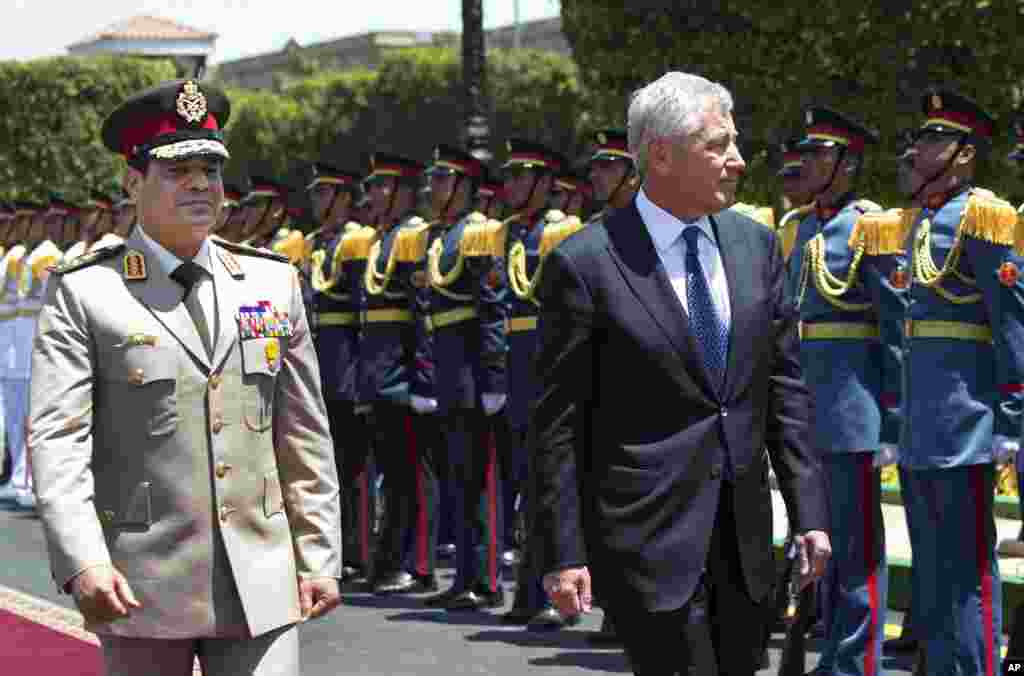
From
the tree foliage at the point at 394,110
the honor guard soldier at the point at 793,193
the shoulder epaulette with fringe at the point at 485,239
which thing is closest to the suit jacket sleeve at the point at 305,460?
the honor guard soldier at the point at 793,193

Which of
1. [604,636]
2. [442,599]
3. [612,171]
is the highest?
[612,171]

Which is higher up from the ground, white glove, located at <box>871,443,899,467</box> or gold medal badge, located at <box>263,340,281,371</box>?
gold medal badge, located at <box>263,340,281,371</box>

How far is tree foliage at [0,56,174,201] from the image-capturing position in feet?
143

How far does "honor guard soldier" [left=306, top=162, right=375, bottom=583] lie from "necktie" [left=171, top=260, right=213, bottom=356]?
7437 millimetres

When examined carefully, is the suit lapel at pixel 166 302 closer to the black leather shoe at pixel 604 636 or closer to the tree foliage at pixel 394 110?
the black leather shoe at pixel 604 636

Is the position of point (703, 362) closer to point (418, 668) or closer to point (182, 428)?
point (182, 428)

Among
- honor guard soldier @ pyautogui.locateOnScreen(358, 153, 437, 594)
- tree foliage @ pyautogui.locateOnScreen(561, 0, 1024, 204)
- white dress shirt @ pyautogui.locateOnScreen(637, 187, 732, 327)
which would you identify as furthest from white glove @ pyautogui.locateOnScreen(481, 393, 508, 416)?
tree foliage @ pyautogui.locateOnScreen(561, 0, 1024, 204)

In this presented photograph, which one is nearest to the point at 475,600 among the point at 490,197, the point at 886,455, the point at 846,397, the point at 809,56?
the point at 846,397

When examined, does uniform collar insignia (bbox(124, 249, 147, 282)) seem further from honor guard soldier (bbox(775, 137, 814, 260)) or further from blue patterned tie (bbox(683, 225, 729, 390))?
honor guard soldier (bbox(775, 137, 814, 260))

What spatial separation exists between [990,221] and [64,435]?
410cm

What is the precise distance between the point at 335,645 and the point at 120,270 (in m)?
5.24

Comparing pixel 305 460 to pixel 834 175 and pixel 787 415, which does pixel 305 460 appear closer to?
pixel 787 415

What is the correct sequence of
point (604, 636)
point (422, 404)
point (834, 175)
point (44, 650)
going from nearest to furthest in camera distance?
point (834, 175) < point (44, 650) < point (604, 636) < point (422, 404)

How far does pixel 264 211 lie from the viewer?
15273 mm
